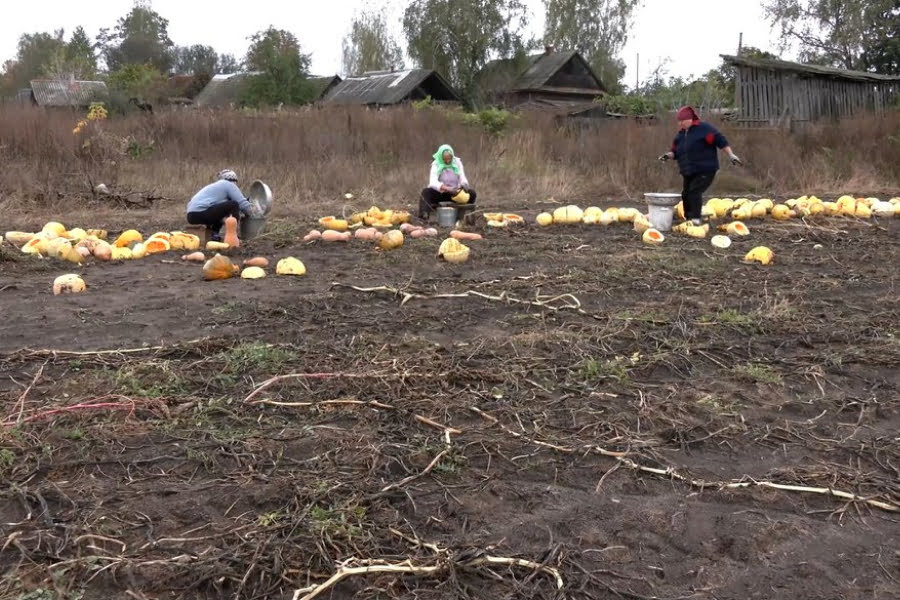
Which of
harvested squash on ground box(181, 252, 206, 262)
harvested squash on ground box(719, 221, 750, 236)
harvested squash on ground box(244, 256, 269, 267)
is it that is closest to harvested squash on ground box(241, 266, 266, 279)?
harvested squash on ground box(244, 256, 269, 267)

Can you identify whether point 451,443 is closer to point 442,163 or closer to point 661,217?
point 661,217

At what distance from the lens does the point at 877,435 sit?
3379mm

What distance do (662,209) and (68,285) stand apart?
6.55m

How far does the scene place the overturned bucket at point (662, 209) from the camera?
9.42 meters

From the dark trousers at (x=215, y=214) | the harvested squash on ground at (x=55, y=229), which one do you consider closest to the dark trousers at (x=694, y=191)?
the dark trousers at (x=215, y=214)

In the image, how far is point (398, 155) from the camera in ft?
51.0

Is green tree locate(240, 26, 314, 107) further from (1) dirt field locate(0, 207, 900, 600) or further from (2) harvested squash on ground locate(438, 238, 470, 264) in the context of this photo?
(1) dirt field locate(0, 207, 900, 600)

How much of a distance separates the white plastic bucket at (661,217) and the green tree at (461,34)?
28.4 meters

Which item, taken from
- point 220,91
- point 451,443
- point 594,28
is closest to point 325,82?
point 220,91

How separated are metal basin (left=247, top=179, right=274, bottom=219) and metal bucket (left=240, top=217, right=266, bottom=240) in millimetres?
49

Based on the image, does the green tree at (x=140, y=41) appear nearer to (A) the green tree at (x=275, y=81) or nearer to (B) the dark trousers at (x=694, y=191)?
(A) the green tree at (x=275, y=81)

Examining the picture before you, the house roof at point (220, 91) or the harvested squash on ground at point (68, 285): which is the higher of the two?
the house roof at point (220, 91)

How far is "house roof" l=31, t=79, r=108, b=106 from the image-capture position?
21.2 meters

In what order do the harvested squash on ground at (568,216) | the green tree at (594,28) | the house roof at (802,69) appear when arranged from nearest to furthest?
the harvested squash on ground at (568,216)
the house roof at (802,69)
the green tree at (594,28)
